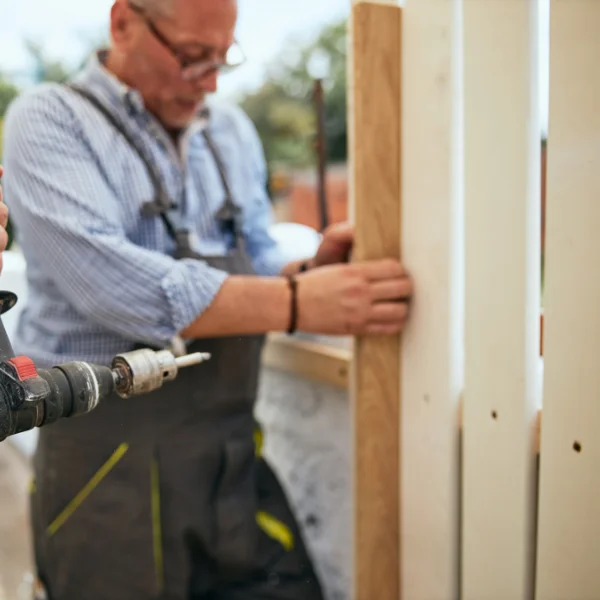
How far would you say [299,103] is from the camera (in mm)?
2654

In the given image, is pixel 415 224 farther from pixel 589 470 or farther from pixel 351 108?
pixel 589 470

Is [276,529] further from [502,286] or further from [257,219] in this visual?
[502,286]

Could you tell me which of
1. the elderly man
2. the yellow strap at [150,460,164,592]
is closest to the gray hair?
the elderly man

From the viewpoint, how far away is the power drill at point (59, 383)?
1.58 ft

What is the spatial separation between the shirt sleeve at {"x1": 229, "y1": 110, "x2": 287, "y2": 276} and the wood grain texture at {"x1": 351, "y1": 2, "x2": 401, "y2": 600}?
28 cm

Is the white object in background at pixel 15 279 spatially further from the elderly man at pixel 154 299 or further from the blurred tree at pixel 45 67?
the blurred tree at pixel 45 67

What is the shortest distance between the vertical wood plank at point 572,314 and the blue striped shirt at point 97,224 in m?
0.43

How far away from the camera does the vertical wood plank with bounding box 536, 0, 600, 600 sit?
630 mm

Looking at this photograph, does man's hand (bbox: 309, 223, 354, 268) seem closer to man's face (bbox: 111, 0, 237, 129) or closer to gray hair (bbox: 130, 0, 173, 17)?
man's face (bbox: 111, 0, 237, 129)

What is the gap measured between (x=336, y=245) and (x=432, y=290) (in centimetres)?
21

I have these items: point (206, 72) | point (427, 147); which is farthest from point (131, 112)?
point (427, 147)

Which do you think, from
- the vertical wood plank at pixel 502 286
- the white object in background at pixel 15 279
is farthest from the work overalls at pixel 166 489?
the vertical wood plank at pixel 502 286

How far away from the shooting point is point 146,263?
2.72ft

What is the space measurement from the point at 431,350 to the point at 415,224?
0.56 feet
